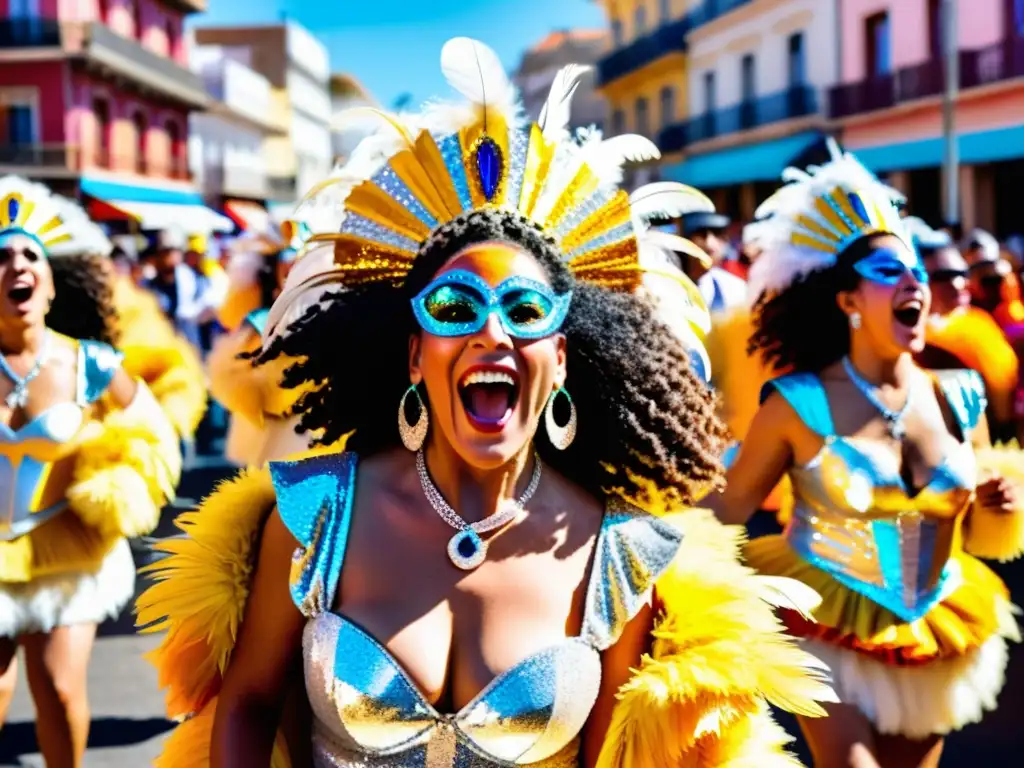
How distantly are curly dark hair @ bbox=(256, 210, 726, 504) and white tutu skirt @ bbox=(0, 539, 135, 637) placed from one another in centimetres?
201

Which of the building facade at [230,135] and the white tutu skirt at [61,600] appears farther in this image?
the building facade at [230,135]

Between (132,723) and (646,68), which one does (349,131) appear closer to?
(132,723)

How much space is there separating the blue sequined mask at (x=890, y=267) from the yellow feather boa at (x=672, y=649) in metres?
1.48

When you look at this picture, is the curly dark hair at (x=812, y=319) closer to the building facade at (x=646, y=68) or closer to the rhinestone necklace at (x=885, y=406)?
the rhinestone necklace at (x=885, y=406)

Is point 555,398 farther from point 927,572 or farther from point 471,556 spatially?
point 927,572

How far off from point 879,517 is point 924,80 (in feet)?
75.3

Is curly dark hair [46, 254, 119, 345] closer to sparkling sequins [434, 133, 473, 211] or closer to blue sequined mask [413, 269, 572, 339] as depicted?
sparkling sequins [434, 133, 473, 211]

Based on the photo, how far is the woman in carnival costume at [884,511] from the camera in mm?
3795

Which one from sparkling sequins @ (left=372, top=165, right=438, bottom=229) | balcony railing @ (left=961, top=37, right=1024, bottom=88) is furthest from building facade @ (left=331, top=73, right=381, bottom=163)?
balcony railing @ (left=961, top=37, right=1024, bottom=88)

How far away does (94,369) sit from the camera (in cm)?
461

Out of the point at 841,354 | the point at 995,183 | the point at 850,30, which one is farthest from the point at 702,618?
the point at 850,30

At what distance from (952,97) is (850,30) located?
446 inches

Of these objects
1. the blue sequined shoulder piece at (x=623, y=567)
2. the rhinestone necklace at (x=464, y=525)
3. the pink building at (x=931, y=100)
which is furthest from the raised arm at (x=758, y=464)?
the pink building at (x=931, y=100)

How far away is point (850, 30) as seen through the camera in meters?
28.2
